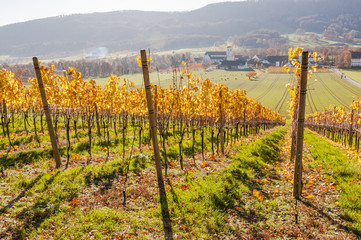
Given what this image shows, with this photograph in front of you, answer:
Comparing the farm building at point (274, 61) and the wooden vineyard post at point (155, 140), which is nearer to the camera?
the wooden vineyard post at point (155, 140)

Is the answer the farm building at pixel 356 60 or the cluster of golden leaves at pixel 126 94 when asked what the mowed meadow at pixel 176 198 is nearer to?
the cluster of golden leaves at pixel 126 94

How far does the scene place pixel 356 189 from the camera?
804 centimetres

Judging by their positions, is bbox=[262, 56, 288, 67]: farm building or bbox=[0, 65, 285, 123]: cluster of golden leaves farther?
bbox=[262, 56, 288, 67]: farm building

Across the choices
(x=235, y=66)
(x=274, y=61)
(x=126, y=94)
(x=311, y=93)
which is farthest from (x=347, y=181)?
(x=274, y=61)

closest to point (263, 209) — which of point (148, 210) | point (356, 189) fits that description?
point (356, 189)

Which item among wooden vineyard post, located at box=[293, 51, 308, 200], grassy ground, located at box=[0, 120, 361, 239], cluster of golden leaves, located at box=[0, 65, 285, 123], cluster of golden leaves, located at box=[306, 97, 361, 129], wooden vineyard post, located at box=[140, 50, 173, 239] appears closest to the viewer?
grassy ground, located at box=[0, 120, 361, 239]

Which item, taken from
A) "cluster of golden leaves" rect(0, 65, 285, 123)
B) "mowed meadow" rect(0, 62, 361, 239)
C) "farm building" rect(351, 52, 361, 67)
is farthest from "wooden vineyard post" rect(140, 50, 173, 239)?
"farm building" rect(351, 52, 361, 67)

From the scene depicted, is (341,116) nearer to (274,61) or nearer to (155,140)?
(155,140)

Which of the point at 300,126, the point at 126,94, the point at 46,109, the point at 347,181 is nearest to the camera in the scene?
the point at 300,126

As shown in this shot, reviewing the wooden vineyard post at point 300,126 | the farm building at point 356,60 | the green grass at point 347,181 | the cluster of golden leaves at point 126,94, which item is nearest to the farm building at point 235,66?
the farm building at point 356,60

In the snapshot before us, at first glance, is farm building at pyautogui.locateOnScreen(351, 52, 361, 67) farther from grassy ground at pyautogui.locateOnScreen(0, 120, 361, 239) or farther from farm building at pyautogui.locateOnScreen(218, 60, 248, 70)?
grassy ground at pyautogui.locateOnScreen(0, 120, 361, 239)

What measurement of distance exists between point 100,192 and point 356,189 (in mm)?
9163

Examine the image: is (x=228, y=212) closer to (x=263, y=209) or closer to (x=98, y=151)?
(x=263, y=209)

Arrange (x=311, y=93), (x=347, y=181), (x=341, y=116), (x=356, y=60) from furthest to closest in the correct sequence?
1. (x=356, y=60)
2. (x=311, y=93)
3. (x=341, y=116)
4. (x=347, y=181)
